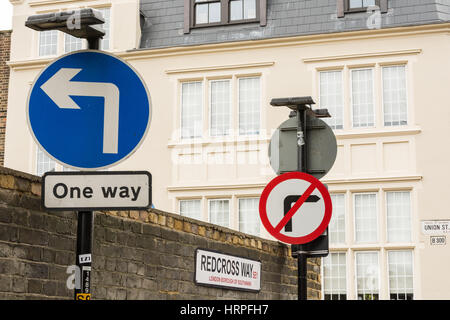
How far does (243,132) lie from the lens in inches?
853

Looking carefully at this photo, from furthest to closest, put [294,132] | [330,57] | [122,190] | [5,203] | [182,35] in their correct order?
[182,35] < [330,57] < [294,132] < [5,203] < [122,190]

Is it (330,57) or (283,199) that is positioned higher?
(330,57)

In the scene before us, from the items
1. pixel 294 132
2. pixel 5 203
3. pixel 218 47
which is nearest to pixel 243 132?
pixel 218 47

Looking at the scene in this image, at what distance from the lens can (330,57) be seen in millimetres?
21219

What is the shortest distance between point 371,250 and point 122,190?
16.5 meters

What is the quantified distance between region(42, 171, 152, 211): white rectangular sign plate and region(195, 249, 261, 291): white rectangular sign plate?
13.9 feet

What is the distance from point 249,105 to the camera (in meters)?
21.9

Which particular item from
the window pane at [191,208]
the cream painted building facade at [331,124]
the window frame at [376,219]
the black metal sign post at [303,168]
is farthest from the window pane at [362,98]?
the black metal sign post at [303,168]

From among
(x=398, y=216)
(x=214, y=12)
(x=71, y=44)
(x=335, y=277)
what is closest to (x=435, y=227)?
(x=398, y=216)

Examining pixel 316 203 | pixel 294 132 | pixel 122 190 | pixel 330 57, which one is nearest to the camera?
pixel 122 190

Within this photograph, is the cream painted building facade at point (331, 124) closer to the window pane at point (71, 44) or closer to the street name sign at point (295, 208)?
the window pane at point (71, 44)

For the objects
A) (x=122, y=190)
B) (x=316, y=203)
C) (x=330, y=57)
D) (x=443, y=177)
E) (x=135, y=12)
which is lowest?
(x=122, y=190)

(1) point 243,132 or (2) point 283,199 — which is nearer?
(2) point 283,199

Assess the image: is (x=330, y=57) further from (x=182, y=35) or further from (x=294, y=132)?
(x=294, y=132)
